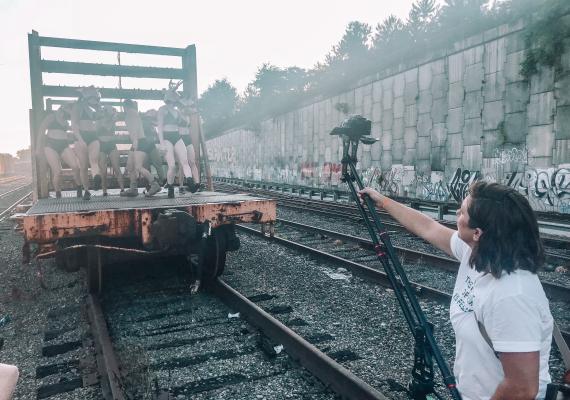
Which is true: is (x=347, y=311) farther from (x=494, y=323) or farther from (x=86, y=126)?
(x=86, y=126)

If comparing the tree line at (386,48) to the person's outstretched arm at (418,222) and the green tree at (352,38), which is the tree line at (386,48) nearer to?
the green tree at (352,38)

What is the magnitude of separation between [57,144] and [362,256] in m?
5.28

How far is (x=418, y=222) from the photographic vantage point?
243 centimetres

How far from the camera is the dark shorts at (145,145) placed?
22.0ft

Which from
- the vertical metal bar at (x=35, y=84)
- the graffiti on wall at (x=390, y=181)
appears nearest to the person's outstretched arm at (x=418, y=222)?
the vertical metal bar at (x=35, y=84)

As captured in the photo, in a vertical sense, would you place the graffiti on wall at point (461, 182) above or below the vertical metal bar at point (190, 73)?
below

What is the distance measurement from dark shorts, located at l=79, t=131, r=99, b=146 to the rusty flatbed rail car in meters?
1.82

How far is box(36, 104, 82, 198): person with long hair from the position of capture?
21.0 feet

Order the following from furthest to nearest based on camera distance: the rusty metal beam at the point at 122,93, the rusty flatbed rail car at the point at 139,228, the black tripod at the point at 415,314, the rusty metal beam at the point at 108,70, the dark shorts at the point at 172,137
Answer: the rusty metal beam at the point at 122,93 → the rusty metal beam at the point at 108,70 → the dark shorts at the point at 172,137 → the rusty flatbed rail car at the point at 139,228 → the black tripod at the point at 415,314

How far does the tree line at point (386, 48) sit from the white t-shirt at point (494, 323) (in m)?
12.4

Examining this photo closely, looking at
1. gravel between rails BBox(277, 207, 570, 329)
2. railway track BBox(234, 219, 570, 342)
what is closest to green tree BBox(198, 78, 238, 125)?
gravel between rails BBox(277, 207, 570, 329)

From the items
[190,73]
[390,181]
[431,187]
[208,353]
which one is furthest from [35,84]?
[390,181]

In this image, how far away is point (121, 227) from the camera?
4.69 meters

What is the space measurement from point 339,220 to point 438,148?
535cm
